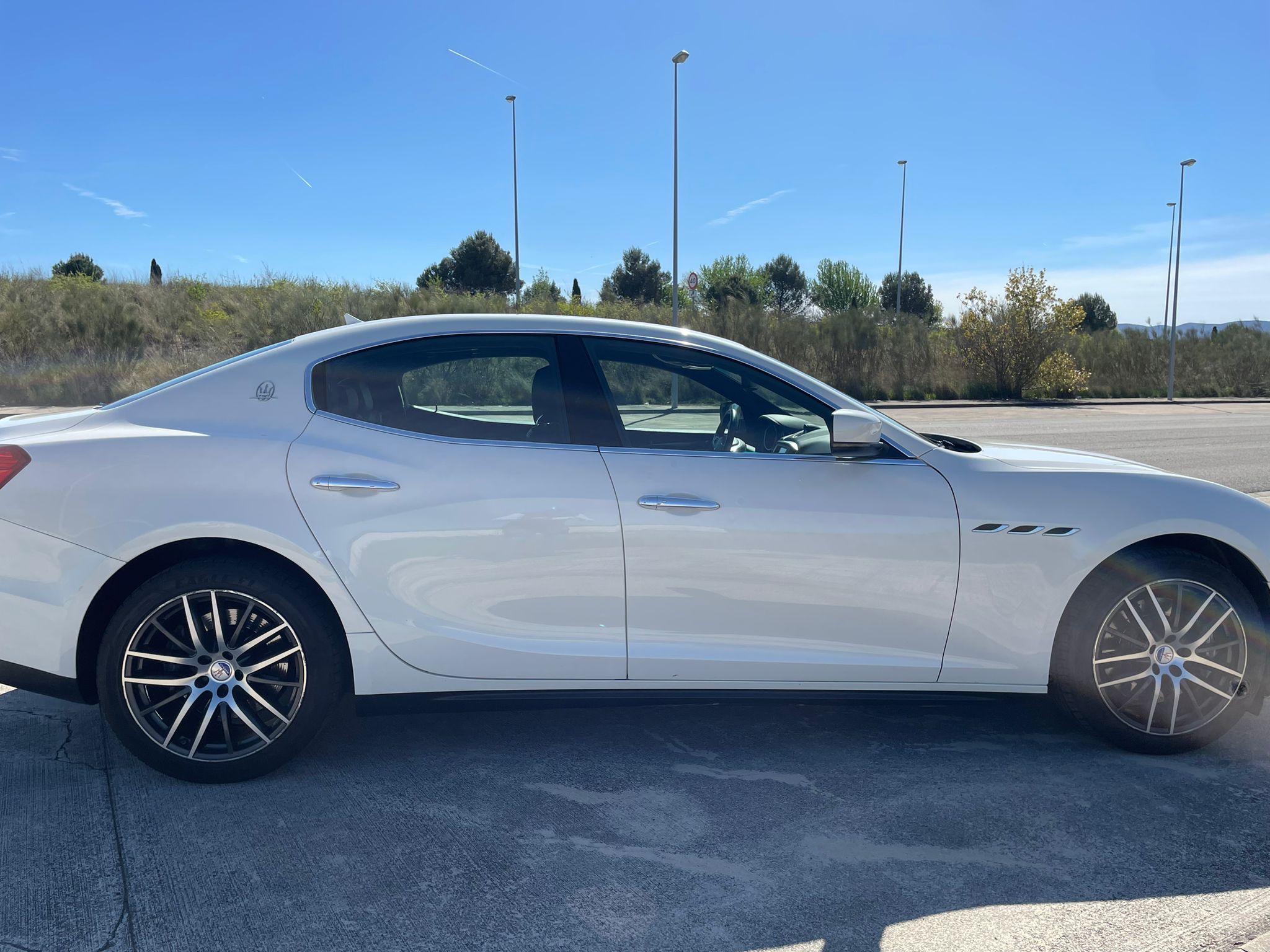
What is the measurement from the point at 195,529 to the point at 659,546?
1.54m

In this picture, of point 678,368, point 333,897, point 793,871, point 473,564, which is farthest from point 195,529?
point 793,871

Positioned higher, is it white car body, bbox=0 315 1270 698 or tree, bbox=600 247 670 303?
tree, bbox=600 247 670 303

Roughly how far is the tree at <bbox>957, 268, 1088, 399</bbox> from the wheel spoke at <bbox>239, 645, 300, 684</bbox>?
31405mm

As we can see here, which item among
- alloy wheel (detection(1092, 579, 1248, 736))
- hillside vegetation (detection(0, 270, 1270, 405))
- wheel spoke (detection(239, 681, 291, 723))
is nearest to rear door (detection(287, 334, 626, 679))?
wheel spoke (detection(239, 681, 291, 723))

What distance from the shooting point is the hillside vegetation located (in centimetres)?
2836

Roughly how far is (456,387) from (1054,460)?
2.31 meters

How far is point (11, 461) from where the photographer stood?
3.12 meters

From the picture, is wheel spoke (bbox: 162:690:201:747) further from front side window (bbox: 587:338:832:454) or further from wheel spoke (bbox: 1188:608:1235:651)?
wheel spoke (bbox: 1188:608:1235:651)

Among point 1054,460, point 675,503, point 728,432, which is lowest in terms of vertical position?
point 675,503

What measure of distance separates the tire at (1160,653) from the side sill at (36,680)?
3.42 metres

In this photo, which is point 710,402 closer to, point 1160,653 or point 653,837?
point 653,837

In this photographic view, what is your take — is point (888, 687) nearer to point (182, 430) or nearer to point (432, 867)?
point (432, 867)

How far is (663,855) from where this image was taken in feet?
9.23

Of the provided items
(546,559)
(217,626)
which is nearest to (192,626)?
(217,626)
